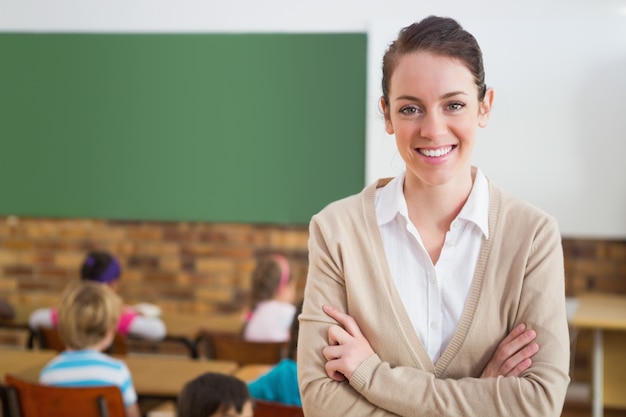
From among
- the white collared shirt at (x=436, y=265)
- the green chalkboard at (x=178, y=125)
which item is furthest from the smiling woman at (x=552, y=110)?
the white collared shirt at (x=436, y=265)

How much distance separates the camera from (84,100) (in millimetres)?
4055

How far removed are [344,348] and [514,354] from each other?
0.27 meters

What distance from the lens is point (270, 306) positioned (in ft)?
14.3

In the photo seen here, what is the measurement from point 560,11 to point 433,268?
219cm

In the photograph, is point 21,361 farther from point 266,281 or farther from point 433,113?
point 433,113

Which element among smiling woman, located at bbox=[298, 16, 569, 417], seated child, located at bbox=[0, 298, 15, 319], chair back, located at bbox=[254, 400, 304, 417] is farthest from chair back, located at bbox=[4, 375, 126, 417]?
seated child, located at bbox=[0, 298, 15, 319]

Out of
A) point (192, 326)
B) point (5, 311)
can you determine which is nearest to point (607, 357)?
point (192, 326)

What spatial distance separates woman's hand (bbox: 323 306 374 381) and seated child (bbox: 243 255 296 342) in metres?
2.78

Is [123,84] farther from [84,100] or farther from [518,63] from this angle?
[518,63]

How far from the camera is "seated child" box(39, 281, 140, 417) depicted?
322 cm

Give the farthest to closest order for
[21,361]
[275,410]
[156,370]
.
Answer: [21,361] → [156,370] → [275,410]

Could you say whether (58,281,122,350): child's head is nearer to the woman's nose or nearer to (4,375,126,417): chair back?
(4,375,126,417): chair back

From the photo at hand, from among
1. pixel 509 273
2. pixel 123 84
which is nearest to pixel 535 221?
pixel 509 273

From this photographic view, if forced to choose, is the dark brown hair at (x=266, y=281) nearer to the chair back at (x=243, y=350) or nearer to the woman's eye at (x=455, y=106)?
the chair back at (x=243, y=350)
